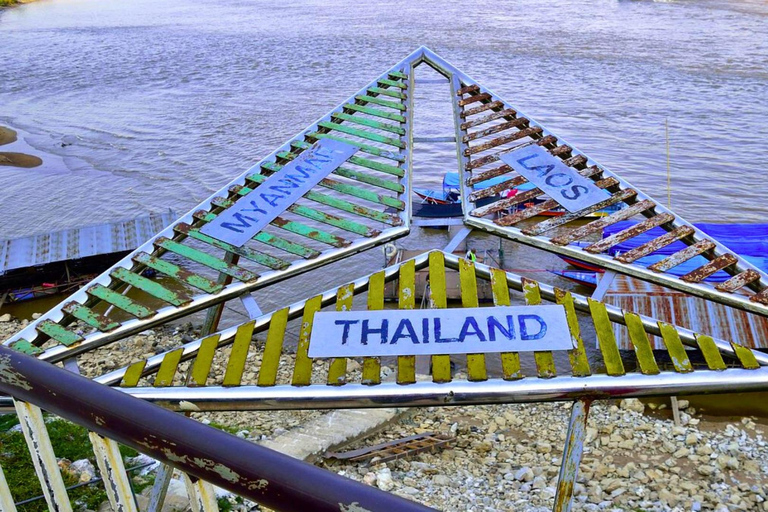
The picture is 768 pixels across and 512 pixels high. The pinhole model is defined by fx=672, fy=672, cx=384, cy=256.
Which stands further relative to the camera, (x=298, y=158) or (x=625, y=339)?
(x=625, y=339)

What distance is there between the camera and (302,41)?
1425 inches

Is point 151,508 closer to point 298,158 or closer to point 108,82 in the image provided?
point 298,158

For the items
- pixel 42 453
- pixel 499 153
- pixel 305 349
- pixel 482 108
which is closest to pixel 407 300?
pixel 305 349

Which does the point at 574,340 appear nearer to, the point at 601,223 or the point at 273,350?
the point at 601,223

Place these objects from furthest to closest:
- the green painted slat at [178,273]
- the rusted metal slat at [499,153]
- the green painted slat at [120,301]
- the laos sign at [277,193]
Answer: the rusted metal slat at [499,153] → the laos sign at [277,193] → the green painted slat at [178,273] → the green painted slat at [120,301]

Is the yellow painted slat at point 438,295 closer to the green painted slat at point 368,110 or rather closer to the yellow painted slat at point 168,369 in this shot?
the yellow painted slat at point 168,369

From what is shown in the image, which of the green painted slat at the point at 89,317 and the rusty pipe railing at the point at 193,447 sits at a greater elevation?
the rusty pipe railing at the point at 193,447

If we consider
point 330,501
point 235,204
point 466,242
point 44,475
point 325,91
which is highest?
point 330,501

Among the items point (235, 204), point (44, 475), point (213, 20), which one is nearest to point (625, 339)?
point (235, 204)

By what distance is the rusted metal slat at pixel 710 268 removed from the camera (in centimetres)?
464

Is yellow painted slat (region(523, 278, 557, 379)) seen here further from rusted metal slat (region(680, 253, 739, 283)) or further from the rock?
the rock

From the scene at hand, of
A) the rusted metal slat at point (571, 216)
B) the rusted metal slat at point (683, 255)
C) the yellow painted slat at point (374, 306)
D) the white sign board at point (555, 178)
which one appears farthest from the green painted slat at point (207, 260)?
the rusted metal slat at point (683, 255)

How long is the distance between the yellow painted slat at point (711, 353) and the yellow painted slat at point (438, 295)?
1.47 m

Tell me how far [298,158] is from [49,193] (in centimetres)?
1535
